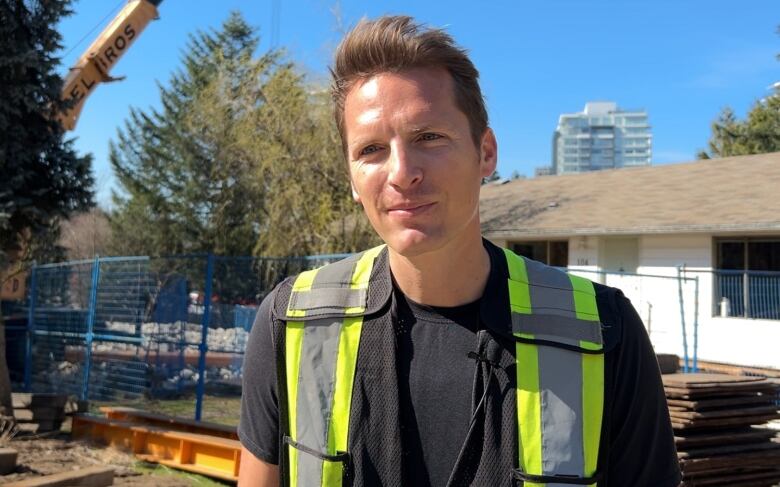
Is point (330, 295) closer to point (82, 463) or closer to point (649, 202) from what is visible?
point (82, 463)

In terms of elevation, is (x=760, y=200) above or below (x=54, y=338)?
above

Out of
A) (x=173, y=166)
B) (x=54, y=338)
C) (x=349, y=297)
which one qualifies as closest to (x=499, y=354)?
(x=349, y=297)

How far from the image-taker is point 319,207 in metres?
19.3

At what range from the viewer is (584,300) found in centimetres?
165

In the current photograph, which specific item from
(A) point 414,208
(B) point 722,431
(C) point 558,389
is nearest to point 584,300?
(C) point 558,389

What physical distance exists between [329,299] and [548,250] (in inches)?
697

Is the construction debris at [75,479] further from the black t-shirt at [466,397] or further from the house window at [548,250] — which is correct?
the house window at [548,250]

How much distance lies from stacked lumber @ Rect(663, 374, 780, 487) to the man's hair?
17.4 ft

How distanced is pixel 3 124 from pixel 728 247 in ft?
46.8

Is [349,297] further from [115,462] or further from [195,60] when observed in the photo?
[195,60]

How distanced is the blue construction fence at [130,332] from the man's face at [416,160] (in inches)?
336

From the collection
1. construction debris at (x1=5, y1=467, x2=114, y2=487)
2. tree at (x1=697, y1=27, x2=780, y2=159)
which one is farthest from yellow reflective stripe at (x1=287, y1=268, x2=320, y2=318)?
tree at (x1=697, y1=27, x2=780, y2=159)

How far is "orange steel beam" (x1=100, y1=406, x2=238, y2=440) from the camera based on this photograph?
857 cm

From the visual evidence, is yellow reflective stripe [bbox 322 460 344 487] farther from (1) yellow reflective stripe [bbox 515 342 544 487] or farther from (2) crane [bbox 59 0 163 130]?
(2) crane [bbox 59 0 163 130]
